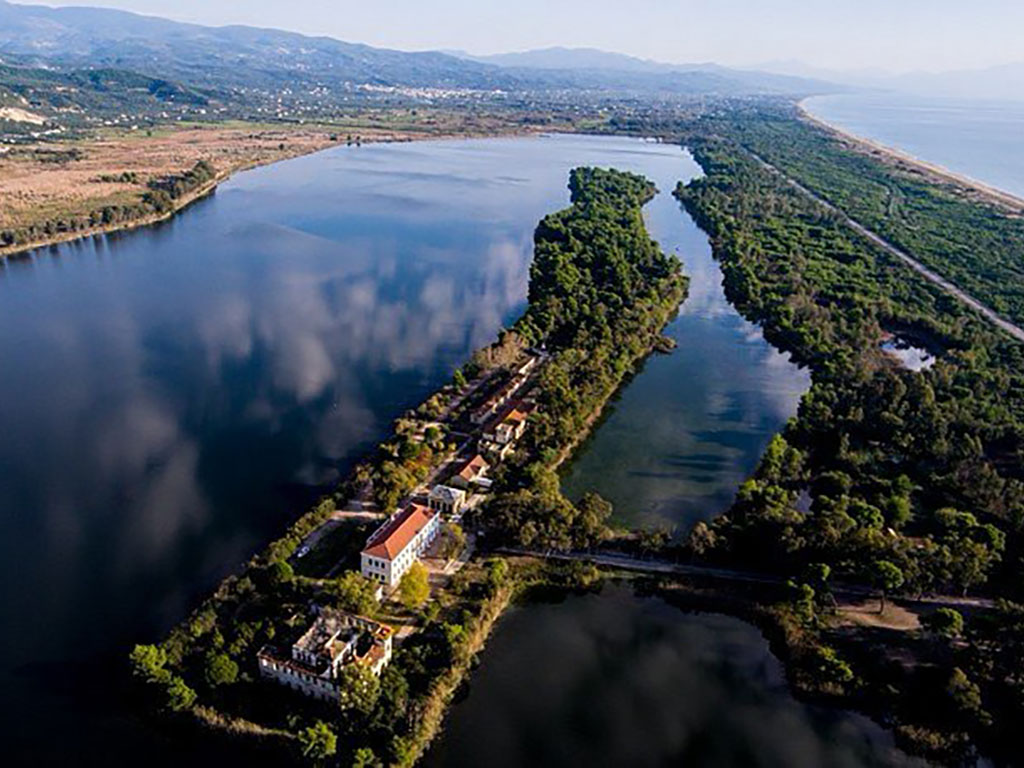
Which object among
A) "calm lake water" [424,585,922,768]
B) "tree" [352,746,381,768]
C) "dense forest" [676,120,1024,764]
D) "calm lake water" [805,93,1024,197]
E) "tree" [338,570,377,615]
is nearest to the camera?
"tree" [352,746,381,768]

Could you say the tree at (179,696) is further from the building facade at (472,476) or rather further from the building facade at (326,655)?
the building facade at (472,476)

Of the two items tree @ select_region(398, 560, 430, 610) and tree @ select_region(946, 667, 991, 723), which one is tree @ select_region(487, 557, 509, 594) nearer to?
tree @ select_region(398, 560, 430, 610)

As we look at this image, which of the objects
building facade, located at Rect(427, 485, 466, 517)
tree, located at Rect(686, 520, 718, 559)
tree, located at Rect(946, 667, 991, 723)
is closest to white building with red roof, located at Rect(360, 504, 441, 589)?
building facade, located at Rect(427, 485, 466, 517)

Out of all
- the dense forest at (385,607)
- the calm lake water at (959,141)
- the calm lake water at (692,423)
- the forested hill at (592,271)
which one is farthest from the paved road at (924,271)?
the calm lake water at (959,141)

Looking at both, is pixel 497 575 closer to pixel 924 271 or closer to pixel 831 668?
pixel 831 668

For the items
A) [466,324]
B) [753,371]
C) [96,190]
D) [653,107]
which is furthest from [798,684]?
[653,107]

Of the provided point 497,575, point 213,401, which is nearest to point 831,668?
point 497,575

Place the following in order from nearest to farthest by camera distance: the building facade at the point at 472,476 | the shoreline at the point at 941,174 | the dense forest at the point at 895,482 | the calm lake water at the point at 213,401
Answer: the dense forest at the point at 895,482 < the calm lake water at the point at 213,401 < the building facade at the point at 472,476 < the shoreline at the point at 941,174

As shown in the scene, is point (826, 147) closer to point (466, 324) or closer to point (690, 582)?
point (466, 324)
